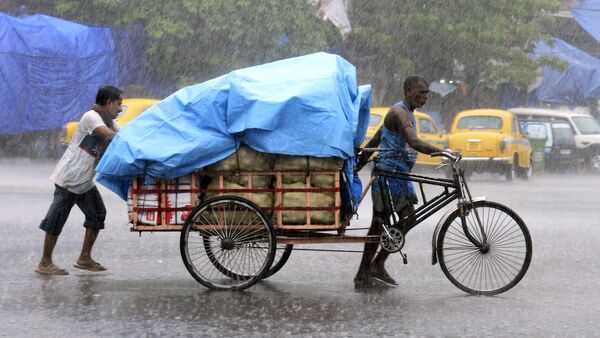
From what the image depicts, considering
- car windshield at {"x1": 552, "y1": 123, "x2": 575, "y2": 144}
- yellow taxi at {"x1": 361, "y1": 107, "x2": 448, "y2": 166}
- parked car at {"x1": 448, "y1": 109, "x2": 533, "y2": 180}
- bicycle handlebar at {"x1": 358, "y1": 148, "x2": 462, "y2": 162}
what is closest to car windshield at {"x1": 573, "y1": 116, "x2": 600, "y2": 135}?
car windshield at {"x1": 552, "y1": 123, "x2": 575, "y2": 144}

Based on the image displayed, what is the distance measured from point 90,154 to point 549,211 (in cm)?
905

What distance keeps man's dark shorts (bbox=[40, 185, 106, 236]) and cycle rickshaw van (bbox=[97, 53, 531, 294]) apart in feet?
2.66

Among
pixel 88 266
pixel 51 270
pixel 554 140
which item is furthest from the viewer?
pixel 554 140

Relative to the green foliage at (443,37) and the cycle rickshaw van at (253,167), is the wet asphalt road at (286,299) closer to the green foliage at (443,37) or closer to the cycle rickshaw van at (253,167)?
the cycle rickshaw van at (253,167)

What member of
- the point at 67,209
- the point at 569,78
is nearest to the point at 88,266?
the point at 67,209

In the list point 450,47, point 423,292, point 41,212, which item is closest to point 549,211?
point 41,212

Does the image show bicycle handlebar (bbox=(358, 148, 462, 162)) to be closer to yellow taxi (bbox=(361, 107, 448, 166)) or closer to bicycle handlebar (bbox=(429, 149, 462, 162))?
bicycle handlebar (bbox=(429, 149, 462, 162))

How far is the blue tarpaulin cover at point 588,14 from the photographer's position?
37.6 m

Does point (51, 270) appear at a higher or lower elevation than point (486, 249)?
lower

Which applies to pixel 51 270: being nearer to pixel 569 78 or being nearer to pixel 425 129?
pixel 425 129

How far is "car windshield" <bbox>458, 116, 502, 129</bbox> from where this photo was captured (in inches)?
1015

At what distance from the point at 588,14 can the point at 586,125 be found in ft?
24.9

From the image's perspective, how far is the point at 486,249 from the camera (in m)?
8.02

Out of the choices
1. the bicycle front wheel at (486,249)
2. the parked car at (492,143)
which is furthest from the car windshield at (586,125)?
the bicycle front wheel at (486,249)
